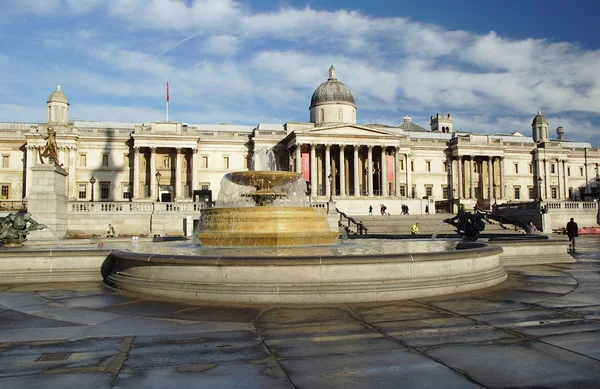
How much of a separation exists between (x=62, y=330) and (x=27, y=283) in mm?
Result: 6333

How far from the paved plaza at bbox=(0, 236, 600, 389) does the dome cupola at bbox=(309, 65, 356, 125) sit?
213 feet

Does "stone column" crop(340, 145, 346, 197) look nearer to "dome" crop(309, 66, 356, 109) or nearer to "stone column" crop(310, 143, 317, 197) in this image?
"stone column" crop(310, 143, 317, 197)

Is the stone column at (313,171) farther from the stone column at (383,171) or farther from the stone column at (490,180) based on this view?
the stone column at (490,180)

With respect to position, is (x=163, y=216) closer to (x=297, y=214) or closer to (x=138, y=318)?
(x=297, y=214)

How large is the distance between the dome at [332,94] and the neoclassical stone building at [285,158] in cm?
16

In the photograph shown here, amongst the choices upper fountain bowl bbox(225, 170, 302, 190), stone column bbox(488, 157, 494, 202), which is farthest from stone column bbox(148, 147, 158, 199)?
upper fountain bowl bbox(225, 170, 302, 190)

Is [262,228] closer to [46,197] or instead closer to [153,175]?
[46,197]

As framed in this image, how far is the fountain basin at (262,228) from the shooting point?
46.1ft

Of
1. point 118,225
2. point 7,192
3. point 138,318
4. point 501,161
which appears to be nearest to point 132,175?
point 7,192

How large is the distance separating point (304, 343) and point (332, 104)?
69160 millimetres

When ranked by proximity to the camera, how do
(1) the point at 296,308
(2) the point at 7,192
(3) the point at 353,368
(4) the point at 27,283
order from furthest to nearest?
(2) the point at 7,192 → (4) the point at 27,283 → (1) the point at 296,308 → (3) the point at 353,368

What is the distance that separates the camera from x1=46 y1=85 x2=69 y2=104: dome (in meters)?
67.1

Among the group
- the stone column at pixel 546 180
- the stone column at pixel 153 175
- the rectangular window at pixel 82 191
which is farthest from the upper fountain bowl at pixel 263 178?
the stone column at pixel 546 180

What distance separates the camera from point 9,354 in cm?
597
